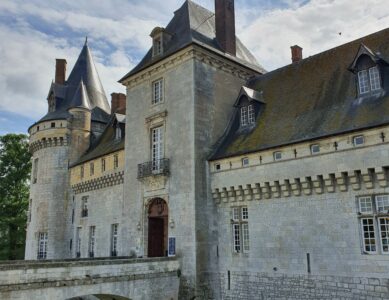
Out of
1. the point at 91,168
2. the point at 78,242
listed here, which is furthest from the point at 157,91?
the point at 78,242

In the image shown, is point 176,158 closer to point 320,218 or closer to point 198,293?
point 198,293

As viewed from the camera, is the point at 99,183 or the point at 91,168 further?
the point at 91,168

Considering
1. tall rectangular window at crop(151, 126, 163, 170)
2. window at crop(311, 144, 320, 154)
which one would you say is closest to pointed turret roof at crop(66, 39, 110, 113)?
tall rectangular window at crop(151, 126, 163, 170)

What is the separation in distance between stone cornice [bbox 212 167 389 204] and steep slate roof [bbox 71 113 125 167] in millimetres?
7970

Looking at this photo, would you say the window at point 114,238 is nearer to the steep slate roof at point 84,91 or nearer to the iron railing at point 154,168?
the iron railing at point 154,168

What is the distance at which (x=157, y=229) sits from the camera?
17438mm

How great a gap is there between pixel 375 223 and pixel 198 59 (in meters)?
9.40

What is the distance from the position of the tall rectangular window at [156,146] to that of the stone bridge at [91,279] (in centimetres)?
437

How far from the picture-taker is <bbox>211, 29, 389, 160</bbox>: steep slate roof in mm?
12475

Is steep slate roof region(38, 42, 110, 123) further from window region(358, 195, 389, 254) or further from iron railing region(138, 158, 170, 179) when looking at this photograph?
window region(358, 195, 389, 254)

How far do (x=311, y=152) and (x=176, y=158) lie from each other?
5.70 metres

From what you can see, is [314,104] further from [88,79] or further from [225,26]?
[88,79]

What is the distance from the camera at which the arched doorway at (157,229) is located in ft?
55.2

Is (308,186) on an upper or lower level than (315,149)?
lower
